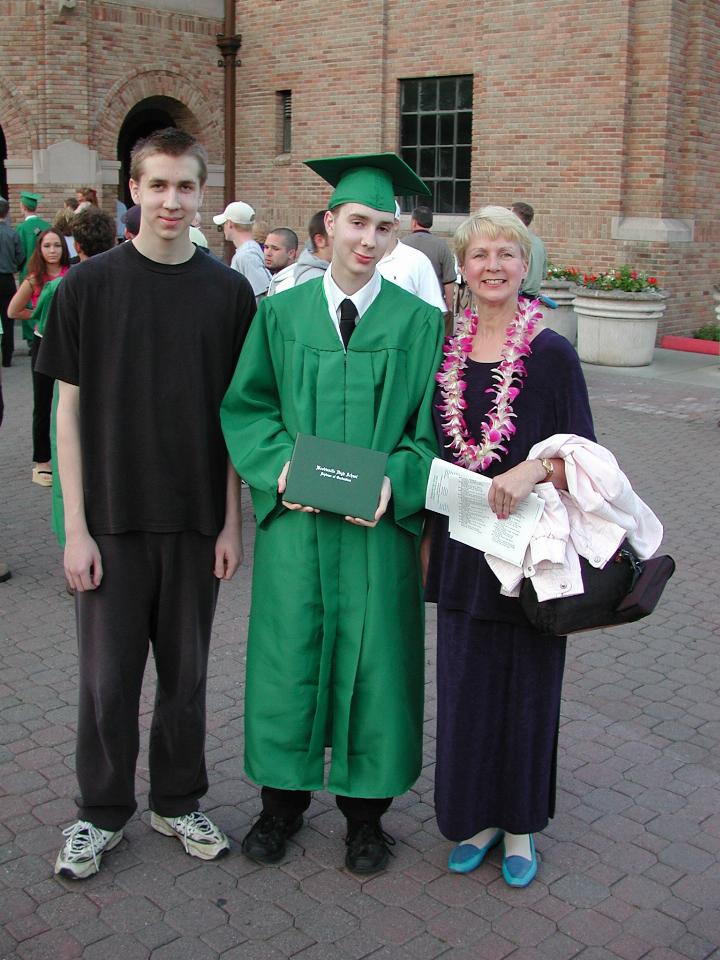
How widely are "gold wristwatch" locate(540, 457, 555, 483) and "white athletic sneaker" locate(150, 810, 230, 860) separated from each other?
63.0 inches

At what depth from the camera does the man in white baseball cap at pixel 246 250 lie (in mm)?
8461

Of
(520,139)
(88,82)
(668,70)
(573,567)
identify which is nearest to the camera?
(573,567)

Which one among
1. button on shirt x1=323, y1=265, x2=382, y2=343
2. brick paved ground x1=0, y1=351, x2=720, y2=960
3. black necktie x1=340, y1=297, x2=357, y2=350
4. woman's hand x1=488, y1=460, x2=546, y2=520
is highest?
button on shirt x1=323, y1=265, x2=382, y2=343

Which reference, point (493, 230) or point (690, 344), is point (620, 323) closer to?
point (690, 344)

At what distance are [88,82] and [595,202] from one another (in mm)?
8705

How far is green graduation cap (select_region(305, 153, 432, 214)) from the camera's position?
3.47 metres

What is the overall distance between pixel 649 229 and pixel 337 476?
43.0ft

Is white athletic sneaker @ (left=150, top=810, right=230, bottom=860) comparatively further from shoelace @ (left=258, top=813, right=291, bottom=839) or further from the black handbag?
the black handbag

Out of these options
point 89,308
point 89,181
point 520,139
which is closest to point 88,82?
point 89,181

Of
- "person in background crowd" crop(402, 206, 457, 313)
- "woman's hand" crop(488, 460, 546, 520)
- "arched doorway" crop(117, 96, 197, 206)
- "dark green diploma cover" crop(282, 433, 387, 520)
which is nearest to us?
"woman's hand" crop(488, 460, 546, 520)

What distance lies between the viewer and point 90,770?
3.62 meters

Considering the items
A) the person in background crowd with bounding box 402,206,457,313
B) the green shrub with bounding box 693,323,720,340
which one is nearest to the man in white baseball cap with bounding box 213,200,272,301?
the person in background crowd with bounding box 402,206,457,313

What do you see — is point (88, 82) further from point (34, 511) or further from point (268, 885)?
point (268, 885)

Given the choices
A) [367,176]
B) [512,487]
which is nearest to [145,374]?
[367,176]
